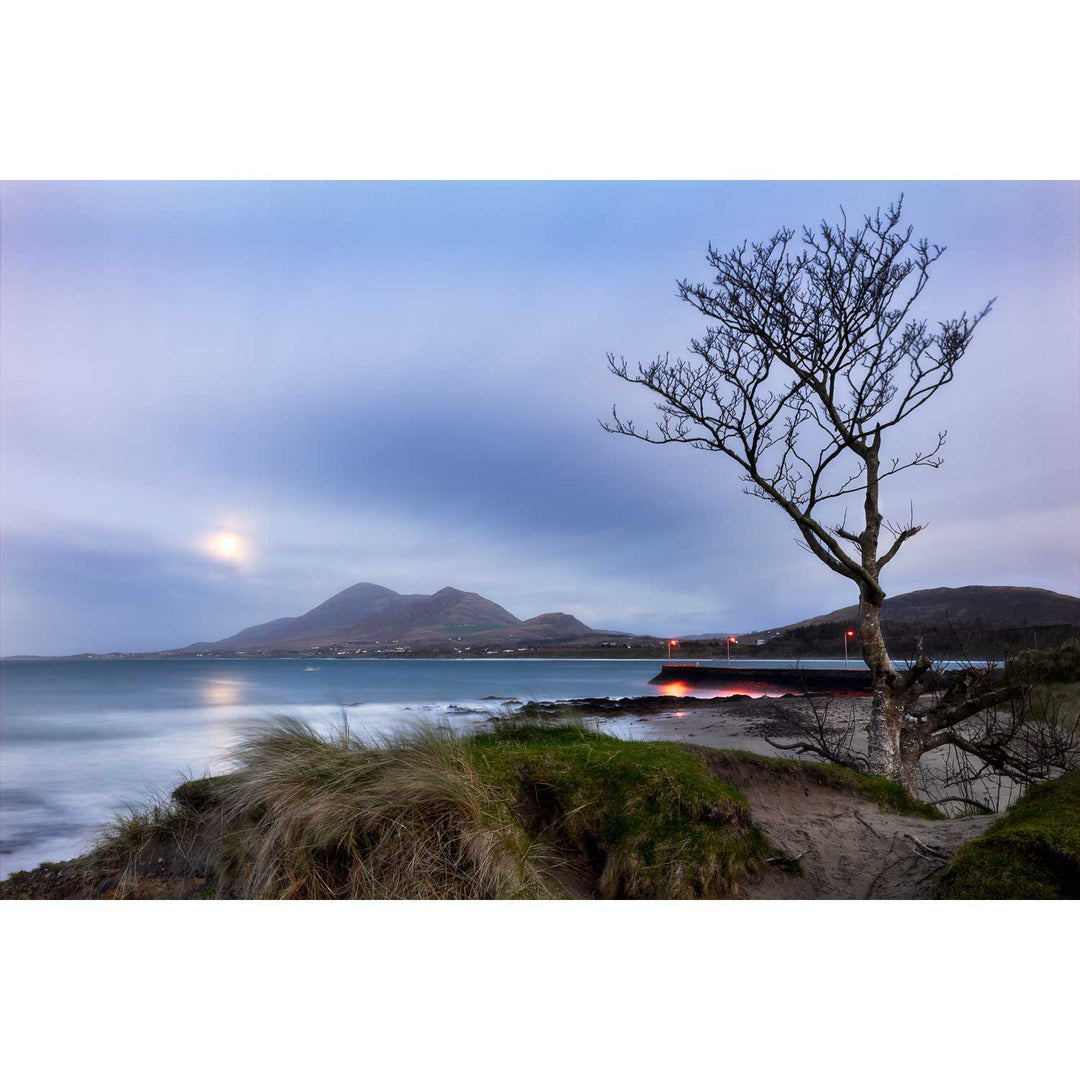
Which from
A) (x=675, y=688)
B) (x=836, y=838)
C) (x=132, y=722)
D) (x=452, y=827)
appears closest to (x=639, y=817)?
(x=452, y=827)

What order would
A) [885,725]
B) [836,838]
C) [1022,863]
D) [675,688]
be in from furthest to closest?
[675,688] → [885,725] → [836,838] → [1022,863]

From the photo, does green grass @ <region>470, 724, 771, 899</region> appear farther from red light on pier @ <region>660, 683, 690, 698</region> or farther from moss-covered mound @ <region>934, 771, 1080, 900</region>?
red light on pier @ <region>660, 683, 690, 698</region>

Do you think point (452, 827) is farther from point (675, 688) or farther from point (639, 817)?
point (675, 688)

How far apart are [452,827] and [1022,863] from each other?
239 centimetres

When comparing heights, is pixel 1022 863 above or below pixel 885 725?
above

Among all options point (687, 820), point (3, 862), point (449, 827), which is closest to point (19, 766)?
point (3, 862)

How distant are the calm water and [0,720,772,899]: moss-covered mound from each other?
408 millimetres

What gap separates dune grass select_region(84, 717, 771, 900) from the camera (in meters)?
3.03

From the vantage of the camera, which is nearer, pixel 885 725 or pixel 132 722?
pixel 885 725

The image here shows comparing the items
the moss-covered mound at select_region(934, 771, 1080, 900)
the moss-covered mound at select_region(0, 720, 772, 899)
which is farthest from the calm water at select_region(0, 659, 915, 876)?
the moss-covered mound at select_region(934, 771, 1080, 900)

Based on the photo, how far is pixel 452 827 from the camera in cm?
307

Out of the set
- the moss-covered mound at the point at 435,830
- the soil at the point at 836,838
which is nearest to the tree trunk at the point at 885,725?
the soil at the point at 836,838

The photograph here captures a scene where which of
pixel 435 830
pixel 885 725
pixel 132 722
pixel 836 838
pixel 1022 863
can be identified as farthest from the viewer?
pixel 132 722

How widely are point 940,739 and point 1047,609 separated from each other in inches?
225
